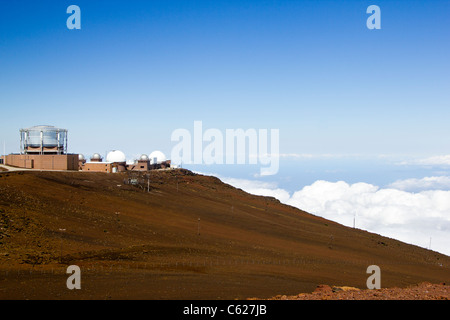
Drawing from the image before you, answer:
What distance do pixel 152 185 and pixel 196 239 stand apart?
25101mm

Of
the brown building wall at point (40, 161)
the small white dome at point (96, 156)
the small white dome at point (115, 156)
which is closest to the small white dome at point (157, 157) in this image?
the small white dome at point (115, 156)

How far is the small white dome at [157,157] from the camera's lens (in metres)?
80.7

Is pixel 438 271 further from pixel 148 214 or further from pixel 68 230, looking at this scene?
pixel 68 230

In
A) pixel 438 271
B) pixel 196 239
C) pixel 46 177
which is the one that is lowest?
pixel 438 271

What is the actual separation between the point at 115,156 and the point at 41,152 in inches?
911

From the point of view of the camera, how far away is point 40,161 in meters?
47.4

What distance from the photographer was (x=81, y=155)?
2867 inches

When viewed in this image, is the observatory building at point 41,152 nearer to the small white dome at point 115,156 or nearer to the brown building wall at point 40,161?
the brown building wall at point 40,161

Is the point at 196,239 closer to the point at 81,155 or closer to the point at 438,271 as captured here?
the point at 438,271
